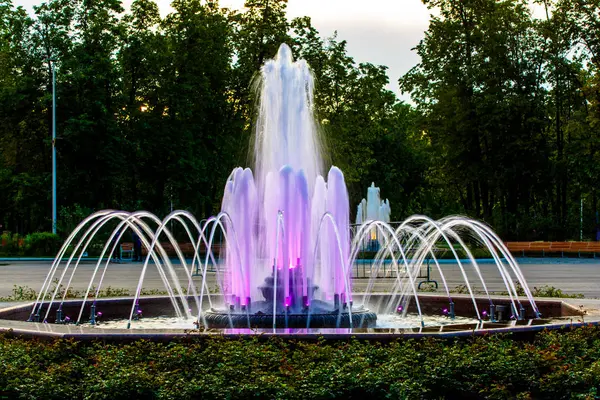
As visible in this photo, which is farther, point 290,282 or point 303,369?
point 290,282

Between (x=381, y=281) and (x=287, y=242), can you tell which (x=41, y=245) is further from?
(x=287, y=242)

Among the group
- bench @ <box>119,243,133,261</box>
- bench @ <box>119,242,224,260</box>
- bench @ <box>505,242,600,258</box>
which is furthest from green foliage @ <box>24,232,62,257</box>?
bench @ <box>505,242,600,258</box>

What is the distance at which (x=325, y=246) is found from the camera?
14.2 m

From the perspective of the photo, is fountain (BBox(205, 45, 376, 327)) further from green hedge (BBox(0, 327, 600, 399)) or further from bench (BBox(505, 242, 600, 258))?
bench (BBox(505, 242, 600, 258))

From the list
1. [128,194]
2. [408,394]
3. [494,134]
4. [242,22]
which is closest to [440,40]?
[494,134]

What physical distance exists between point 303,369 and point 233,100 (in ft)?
141

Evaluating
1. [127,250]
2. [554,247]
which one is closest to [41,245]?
[127,250]

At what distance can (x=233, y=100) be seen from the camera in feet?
165

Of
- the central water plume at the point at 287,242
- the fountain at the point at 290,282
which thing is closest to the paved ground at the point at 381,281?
the fountain at the point at 290,282

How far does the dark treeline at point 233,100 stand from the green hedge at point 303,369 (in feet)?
123

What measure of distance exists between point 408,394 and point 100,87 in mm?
42998

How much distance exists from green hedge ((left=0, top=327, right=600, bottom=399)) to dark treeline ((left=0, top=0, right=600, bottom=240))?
3764 cm

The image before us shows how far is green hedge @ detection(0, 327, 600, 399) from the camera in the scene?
7578 mm

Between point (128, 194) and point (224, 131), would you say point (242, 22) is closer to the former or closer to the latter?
point (224, 131)
